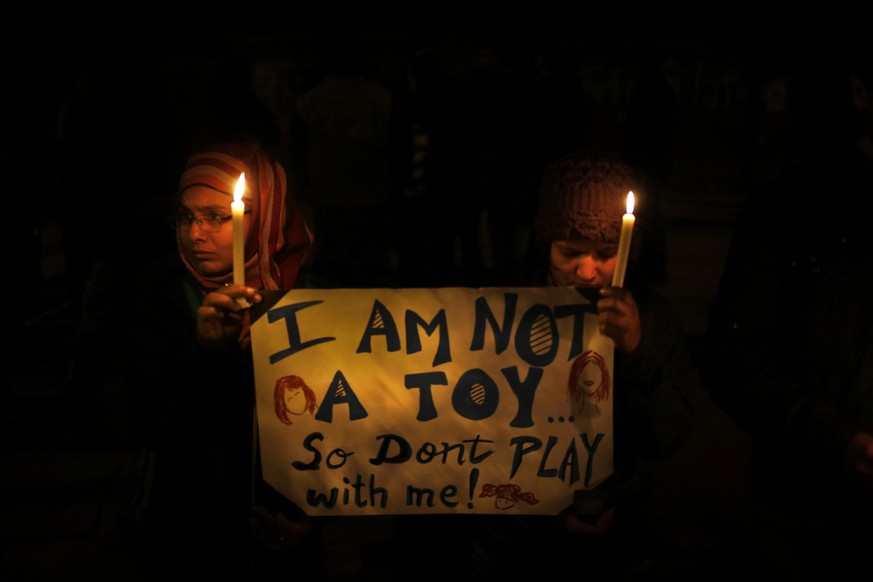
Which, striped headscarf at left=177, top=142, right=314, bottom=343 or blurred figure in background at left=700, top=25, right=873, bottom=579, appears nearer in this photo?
blurred figure in background at left=700, top=25, right=873, bottom=579

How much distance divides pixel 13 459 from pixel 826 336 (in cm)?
393

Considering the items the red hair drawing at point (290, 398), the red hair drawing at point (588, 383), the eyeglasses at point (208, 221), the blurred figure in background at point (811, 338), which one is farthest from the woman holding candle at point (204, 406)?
the blurred figure in background at point (811, 338)

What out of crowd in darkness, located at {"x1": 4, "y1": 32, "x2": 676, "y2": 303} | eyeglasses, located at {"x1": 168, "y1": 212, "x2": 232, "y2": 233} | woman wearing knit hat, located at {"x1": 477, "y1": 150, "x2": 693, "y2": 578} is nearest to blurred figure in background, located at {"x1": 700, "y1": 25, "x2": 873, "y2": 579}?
woman wearing knit hat, located at {"x1": 477, "y1": 150, "x2": 693, "y2": 578}

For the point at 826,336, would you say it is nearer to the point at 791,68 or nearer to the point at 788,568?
the point at 788,568

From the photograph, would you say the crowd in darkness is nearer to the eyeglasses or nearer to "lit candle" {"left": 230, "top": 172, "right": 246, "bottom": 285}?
the eyeglasses

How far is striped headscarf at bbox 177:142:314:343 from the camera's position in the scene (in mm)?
2535

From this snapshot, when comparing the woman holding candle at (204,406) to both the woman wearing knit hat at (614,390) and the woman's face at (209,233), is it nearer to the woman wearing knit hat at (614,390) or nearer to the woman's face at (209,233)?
the woman's face at (209,233)

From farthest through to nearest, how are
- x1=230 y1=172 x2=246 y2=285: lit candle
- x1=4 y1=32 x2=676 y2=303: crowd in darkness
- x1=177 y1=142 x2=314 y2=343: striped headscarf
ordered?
1. x1=4 y1=32 x2=676 y2=303: crowd in darkness
2. x1=177 y1=142 x2=314 y2=343: striped headscarf
3. x1=230 y1=172 x2=246 y2=285: lit candle

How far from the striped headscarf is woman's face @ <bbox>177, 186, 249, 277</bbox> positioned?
0.02m

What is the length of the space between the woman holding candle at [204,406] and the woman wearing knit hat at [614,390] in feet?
1.76

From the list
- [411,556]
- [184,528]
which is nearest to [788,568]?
[411,556]

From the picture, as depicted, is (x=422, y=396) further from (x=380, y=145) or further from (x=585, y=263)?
(x=380, y=145)

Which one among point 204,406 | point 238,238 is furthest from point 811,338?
point 204,406

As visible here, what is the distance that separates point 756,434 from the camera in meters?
2.41
